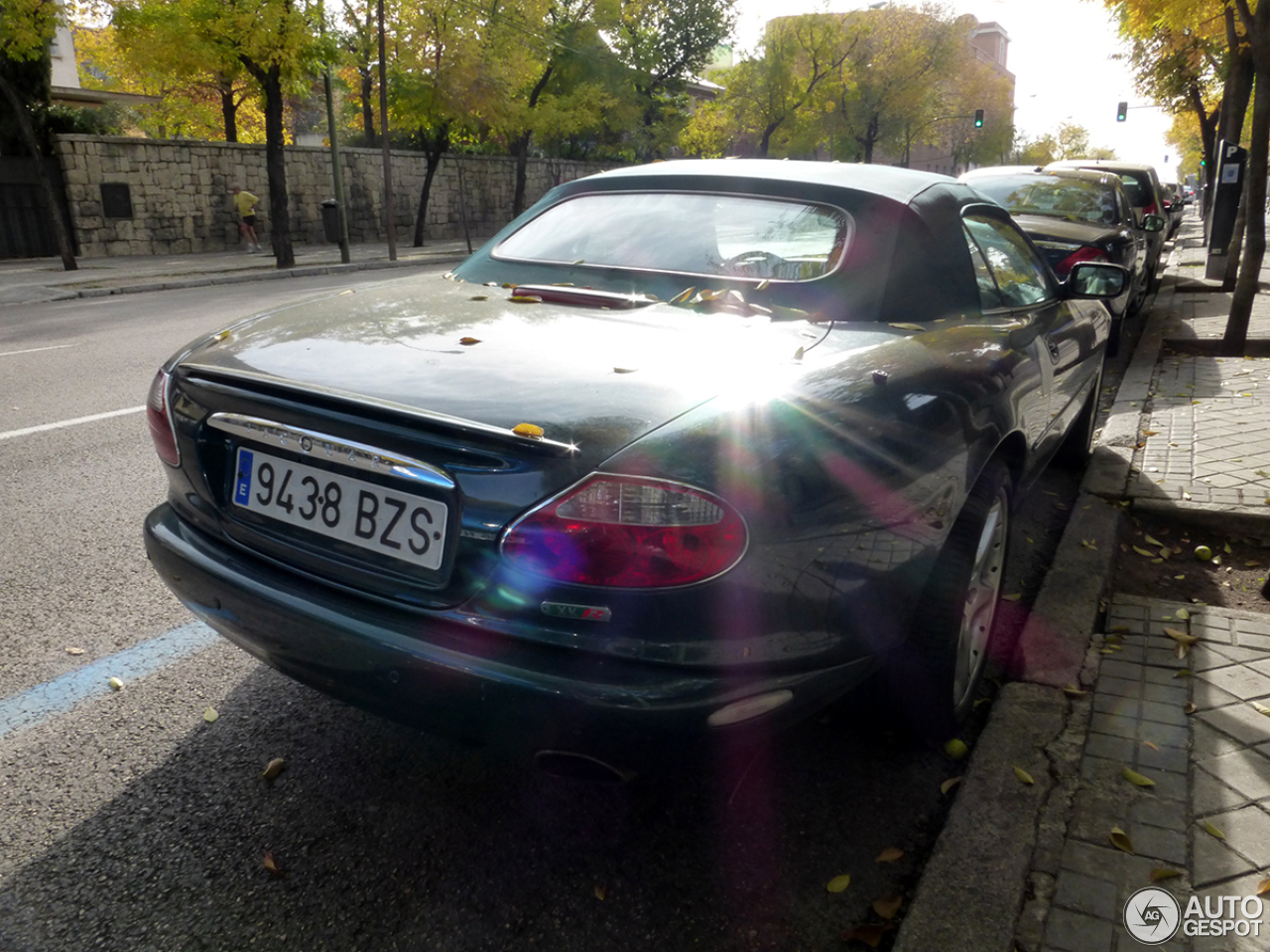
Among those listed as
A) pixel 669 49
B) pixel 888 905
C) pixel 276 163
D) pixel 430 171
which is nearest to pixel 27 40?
pixel 276 163

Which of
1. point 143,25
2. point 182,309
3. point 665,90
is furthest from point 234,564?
point 665,90

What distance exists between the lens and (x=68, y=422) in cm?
591

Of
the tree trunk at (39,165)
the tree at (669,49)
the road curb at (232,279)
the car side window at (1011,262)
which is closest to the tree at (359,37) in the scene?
the road curb at (232,279)

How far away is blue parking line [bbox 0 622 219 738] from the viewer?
2.70 meters

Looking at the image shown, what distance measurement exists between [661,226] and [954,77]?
58637 mm

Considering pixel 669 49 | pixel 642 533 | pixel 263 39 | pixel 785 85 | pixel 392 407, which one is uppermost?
pixel 669 49

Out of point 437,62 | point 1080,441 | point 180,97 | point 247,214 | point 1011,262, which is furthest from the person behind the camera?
point 180,97

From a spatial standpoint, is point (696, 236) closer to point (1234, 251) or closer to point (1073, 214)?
point (1073, 214)

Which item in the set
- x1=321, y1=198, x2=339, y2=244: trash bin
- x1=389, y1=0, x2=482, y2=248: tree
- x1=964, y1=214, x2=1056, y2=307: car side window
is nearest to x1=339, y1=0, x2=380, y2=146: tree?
x1=389, y1=0, x2=482, y2=248: tree

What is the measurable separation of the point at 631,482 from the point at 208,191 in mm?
25278

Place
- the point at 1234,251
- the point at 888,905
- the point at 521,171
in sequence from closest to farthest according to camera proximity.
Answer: the point at 888,905 < the point at 1234,251 < the point at 521,171

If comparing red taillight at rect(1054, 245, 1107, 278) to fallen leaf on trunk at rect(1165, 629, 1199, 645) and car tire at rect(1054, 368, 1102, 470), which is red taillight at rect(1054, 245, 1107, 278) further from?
fallen leaf on trunk at rect(1165, 629, 1199, 645)

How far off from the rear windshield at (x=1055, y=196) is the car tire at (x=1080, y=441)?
160 inches

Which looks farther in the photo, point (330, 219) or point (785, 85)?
point (785, 85)
